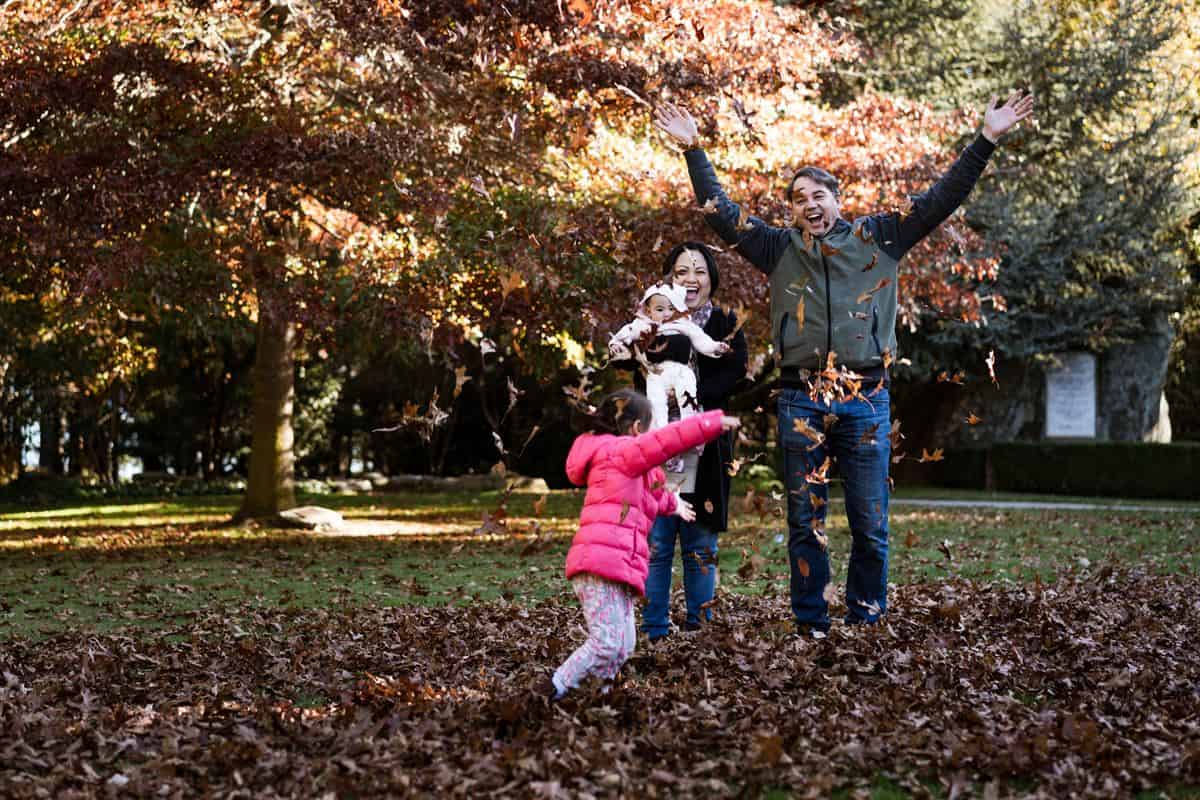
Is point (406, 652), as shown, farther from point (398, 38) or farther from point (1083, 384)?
point (1083, 384)

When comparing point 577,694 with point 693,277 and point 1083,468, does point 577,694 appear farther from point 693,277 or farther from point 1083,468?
point 1083,468

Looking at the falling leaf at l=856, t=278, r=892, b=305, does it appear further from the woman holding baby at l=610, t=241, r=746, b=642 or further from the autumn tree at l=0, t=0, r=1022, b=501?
the autumn tree at l=0, t=0, r=1022, b=501

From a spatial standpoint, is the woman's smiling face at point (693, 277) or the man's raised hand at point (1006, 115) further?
the woman's smiling face at point (693, 277)

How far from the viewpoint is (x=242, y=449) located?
1011 inches

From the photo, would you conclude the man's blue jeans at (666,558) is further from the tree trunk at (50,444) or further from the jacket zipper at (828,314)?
the tree trunk at (50,444)

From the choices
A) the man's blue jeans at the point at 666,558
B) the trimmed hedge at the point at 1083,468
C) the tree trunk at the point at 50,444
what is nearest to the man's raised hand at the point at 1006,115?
the man's blue jeans at the point at 666,558

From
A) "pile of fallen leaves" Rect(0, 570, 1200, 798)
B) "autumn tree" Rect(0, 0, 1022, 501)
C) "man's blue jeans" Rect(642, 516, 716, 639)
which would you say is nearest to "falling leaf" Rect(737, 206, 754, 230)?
"man's blue jeans" Rect(642, 516, 716, 639)

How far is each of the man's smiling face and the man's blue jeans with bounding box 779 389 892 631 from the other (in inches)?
29.5

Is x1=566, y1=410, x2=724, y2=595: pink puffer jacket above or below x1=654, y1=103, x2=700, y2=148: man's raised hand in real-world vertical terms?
below

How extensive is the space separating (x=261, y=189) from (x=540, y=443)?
1502 centimetres

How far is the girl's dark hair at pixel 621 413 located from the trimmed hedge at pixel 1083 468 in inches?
702

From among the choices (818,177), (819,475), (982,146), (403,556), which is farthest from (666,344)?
(403,556)

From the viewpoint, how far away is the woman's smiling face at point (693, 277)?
6.04 meters

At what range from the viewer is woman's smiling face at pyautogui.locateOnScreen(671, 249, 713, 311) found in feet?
19.8
